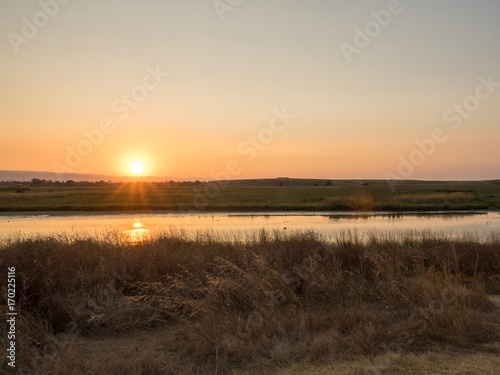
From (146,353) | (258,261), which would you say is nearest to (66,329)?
(146,353)

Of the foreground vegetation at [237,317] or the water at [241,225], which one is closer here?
the foreground vegetation at [237,317]

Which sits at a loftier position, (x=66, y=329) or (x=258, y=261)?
(x=258, y=261)

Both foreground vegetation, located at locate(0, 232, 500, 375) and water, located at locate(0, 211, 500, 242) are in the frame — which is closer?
foreground vegetation, located at locate(0, 232, 500, 375)

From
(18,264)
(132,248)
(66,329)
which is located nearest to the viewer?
(66,329)

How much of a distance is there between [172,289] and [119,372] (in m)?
3.54

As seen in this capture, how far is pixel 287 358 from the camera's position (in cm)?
609

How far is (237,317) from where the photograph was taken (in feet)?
24.6

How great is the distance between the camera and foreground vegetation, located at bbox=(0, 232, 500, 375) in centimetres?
603

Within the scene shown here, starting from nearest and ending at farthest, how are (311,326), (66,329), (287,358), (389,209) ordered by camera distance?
(287,358), (311,326), (66,329), (389,209)

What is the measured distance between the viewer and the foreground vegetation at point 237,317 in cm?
603

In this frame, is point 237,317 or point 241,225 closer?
point 237,317

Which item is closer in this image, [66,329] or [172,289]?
[66,329]

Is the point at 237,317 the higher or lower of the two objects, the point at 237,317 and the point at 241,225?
the higher

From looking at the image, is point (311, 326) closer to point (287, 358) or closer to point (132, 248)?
point (287, 358)
